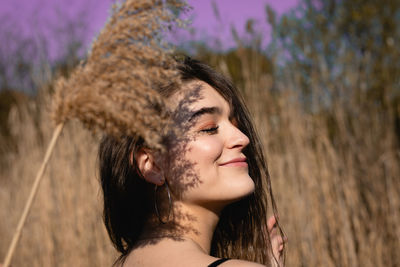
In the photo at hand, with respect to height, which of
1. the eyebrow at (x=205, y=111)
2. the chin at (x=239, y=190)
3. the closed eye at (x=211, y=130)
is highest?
the eyebrow at (x=205, y=111)

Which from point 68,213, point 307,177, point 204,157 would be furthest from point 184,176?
point 68,213

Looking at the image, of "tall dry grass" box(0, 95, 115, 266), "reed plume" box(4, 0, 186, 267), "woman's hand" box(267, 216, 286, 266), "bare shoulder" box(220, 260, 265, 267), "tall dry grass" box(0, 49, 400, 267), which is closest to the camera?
"reed plume" box(4, 0, 186, 267)

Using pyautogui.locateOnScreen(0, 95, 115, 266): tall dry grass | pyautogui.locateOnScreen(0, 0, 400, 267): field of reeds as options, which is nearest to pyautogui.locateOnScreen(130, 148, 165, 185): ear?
pyautogui.locateOnScreen(0, 0, 400, 267): field of reeds

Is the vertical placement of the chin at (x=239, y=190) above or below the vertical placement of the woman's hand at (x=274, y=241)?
above

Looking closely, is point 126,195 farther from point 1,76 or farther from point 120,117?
point 1,76

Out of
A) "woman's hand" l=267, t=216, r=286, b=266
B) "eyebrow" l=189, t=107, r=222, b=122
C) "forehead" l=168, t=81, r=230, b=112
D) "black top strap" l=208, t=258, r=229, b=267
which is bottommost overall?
"woman's hand" l=267, t=216, r=286, b=266

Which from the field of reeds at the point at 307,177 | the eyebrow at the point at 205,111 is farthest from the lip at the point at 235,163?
the field of reeds at the point at 307,177

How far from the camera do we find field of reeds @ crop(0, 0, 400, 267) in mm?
2256

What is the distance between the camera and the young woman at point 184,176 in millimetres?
1030

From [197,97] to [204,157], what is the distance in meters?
0.19

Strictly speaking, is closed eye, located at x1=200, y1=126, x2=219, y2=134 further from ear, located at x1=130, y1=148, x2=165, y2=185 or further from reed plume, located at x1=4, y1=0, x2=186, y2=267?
reed plume, located at x1=4, y1=0, x2=186, y2=267

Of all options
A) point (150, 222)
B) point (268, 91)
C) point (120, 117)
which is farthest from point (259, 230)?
point (268, 91)

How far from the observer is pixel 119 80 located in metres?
0.67

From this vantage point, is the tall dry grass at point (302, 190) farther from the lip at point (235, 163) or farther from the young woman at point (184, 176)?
the lip at point (235, 163)
